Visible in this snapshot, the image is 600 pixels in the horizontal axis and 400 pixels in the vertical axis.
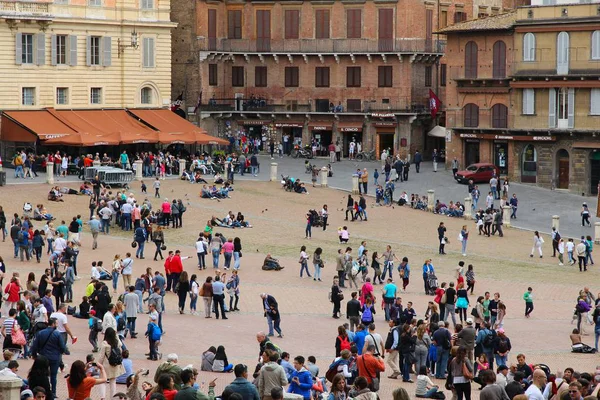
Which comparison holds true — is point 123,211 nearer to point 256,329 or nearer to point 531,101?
point 256,329

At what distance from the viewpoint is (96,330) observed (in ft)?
104

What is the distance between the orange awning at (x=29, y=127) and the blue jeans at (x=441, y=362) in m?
42.6

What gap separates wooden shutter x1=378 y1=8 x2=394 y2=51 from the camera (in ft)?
268

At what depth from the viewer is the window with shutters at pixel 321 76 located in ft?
276

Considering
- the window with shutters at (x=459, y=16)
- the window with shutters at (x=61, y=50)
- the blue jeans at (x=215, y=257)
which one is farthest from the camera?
the window with shutters at (x=459, y=16)

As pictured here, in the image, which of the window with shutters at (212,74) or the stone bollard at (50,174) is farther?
the window with shutters at (212,74)

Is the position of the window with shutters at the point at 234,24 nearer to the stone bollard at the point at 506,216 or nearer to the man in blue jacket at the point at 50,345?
the stone bollard at the point at 506,216

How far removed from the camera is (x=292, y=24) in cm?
8406

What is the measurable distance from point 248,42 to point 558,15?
2188cm

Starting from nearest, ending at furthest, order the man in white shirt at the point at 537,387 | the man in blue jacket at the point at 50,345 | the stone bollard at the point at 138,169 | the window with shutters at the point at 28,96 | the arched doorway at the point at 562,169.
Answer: the man in white shirt at the point at 537,387 → the man in blue jacket at the point at 50,345 → the stone bollard at the point at 138,169 → the window with shutters at the point at 28,96 → the arched doorway at the point at 562,169

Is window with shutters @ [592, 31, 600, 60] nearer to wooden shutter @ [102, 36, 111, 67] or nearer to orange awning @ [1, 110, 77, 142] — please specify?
wooden shutter @ [102, 36, 111, 67]

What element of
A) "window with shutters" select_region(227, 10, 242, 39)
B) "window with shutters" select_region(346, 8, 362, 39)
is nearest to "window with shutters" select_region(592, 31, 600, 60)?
"window with shutters" select_region(346, 8, 362, 39)

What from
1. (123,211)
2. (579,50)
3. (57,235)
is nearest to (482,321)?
(57,235)

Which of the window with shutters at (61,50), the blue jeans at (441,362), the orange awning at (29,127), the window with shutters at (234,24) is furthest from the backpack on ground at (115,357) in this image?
the window with shutters at (234,24)
